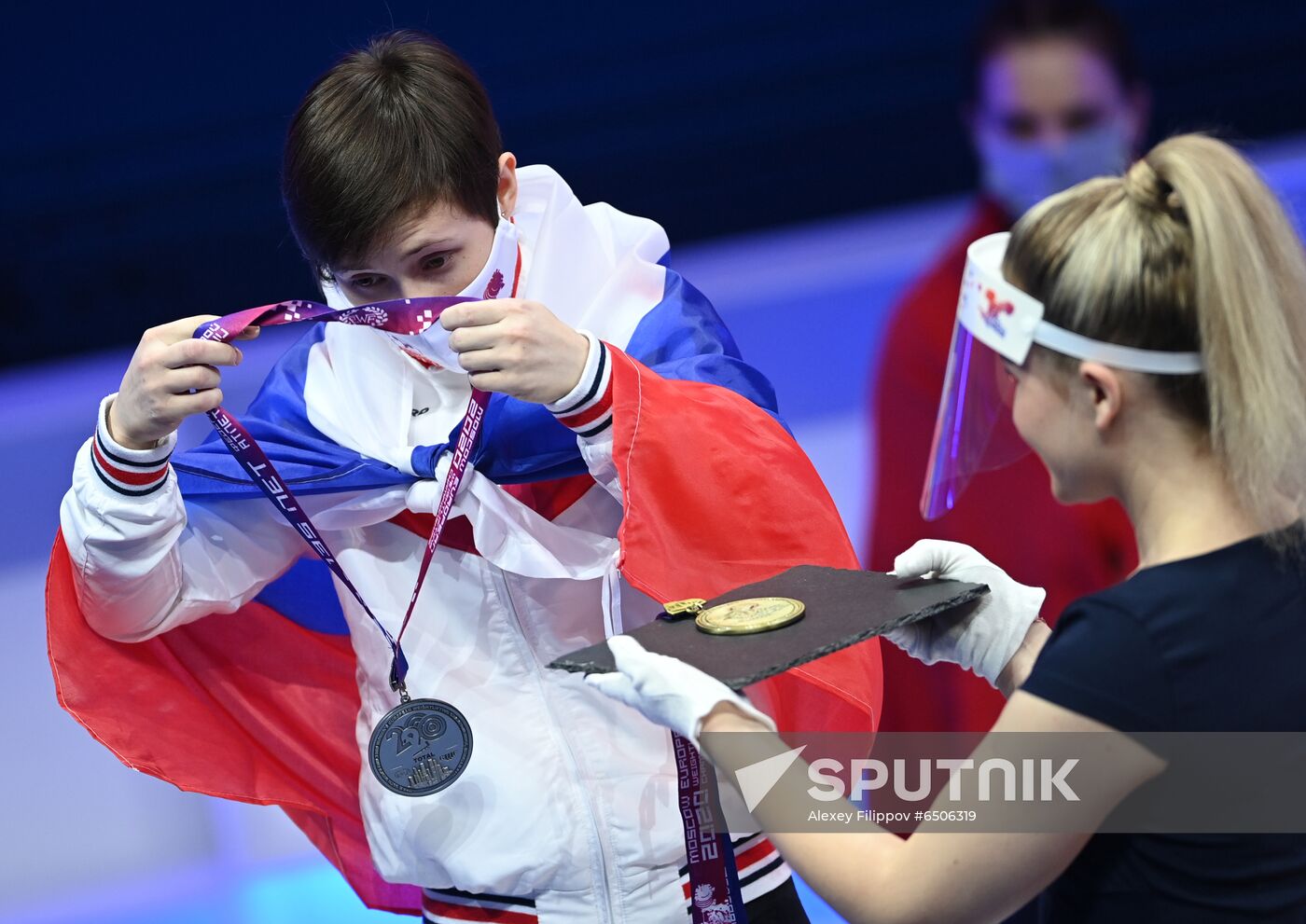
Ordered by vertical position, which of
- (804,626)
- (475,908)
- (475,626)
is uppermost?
(804,626)

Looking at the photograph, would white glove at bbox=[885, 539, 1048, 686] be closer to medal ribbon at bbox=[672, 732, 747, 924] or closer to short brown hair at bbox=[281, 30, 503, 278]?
medal ribbon at bbox=[672, 732, 747, 924]

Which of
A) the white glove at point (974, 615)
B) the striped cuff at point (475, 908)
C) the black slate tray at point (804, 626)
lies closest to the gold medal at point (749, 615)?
the black slate tray at point (804, 626)

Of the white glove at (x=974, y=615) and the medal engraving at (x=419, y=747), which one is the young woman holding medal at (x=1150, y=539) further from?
the medal engraving at (x=419, y=747)

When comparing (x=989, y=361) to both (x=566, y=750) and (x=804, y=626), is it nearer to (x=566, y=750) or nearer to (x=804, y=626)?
(x=804, y=626)

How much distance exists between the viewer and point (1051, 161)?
301cm

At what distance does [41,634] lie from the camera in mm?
3520

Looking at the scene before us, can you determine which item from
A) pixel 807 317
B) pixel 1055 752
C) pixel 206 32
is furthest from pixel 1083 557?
pixel 206 32

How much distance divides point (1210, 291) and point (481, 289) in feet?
2.78

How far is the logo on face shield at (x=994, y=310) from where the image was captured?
1.34 metres

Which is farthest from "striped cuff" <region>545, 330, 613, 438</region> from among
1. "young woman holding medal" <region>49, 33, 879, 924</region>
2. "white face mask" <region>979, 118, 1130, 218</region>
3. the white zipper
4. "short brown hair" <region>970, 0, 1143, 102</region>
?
"short brown hair" <region>970, 0, 1143, 102</region>

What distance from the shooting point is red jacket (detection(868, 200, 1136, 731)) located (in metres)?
2.88

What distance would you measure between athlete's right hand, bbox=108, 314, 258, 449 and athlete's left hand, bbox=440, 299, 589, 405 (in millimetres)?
265

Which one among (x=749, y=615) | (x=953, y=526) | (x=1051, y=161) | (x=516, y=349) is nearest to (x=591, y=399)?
(x=516, y=349)

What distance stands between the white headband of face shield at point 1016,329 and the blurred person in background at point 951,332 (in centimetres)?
150
